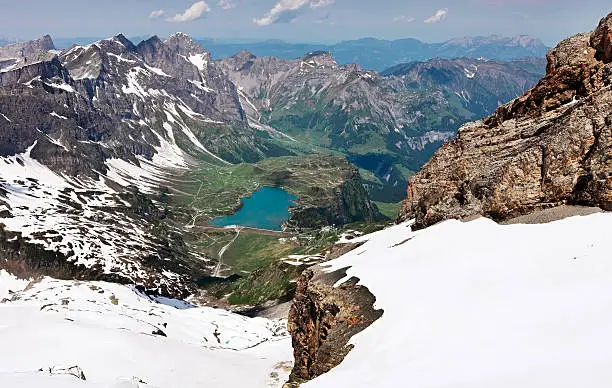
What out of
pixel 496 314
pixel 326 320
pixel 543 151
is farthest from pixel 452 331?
pixel 543 151

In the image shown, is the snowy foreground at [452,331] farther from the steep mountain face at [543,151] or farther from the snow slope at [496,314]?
the steep mountain face at [543,151]

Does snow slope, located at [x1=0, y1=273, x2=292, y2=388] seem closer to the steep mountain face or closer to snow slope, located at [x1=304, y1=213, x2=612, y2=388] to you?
snow slope, located at [x1=304, y1=213, x2=612, y2=388]

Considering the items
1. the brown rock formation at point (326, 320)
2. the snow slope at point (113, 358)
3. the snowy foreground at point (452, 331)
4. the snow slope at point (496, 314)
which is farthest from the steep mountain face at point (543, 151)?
the snow slope at point (113, 358)

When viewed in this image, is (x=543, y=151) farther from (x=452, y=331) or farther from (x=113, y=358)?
(x=113, y=358)

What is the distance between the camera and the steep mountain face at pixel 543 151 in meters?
37.9

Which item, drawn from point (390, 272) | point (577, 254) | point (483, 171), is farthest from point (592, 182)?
point (390, 272)

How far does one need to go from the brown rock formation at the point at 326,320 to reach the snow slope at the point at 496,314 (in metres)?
1.37

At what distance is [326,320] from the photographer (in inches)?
1487

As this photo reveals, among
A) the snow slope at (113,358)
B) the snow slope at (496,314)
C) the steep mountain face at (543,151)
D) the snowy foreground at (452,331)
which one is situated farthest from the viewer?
the snow slope at (113,358)

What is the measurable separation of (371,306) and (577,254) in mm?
14996

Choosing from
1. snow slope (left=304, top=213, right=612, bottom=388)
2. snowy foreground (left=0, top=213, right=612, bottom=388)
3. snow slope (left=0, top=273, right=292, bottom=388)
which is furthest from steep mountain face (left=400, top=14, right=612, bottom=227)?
snow slope (left=0, top=273, right=292, bottom=388)

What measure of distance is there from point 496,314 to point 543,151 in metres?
22.6

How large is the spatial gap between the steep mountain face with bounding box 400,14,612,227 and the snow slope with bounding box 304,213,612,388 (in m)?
4.44

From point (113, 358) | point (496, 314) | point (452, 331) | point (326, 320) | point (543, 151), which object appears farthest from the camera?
point (113, 358)
